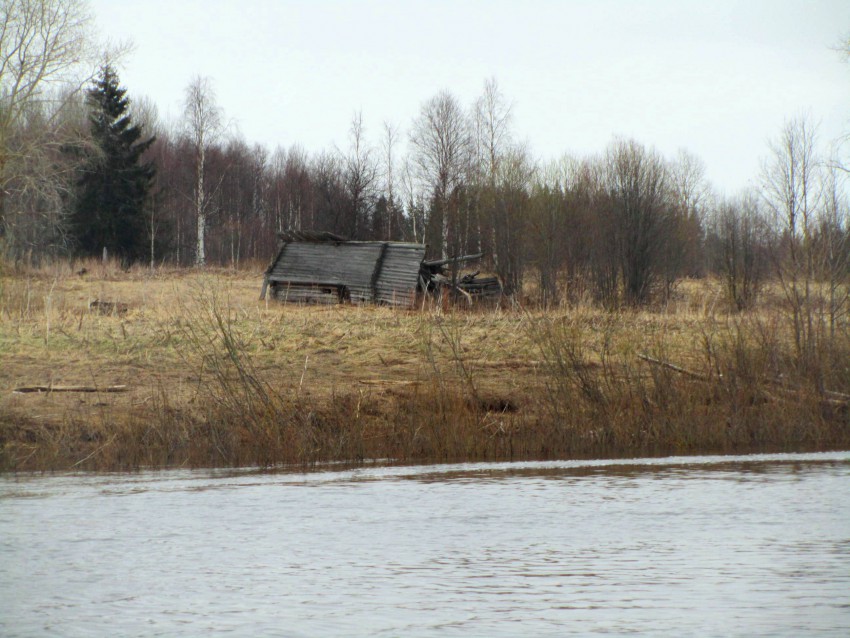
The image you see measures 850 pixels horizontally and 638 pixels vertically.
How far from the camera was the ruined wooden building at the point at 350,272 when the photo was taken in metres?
28.9

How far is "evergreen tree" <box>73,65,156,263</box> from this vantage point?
42.8 m

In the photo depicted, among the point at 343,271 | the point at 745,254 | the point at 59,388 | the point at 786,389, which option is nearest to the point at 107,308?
the point at 59,388

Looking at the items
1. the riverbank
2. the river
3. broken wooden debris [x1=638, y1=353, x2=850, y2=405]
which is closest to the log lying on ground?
the riverbank

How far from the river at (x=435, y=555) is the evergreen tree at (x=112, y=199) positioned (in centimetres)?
3615

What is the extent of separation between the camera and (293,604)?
4086 millimetres

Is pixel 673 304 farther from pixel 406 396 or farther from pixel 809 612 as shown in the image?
pixel 809 612

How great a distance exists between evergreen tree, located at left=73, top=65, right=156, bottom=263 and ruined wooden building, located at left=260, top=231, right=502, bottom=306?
1476cm

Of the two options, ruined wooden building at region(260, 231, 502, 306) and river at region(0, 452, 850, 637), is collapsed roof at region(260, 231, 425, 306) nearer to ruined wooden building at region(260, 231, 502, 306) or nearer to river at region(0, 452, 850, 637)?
ruined wooden building at region(260, 231, 502, 306)

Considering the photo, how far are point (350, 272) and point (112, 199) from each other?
60.4ft

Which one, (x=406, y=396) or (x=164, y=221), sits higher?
(x=164, y=221)

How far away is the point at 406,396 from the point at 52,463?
443 centimetres

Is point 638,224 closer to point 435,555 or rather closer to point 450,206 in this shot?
point 450,206

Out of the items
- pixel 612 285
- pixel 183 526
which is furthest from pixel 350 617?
pixel 612 285

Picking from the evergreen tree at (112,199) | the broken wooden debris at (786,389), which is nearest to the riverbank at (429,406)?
the broken wooden debris at (786,389)
